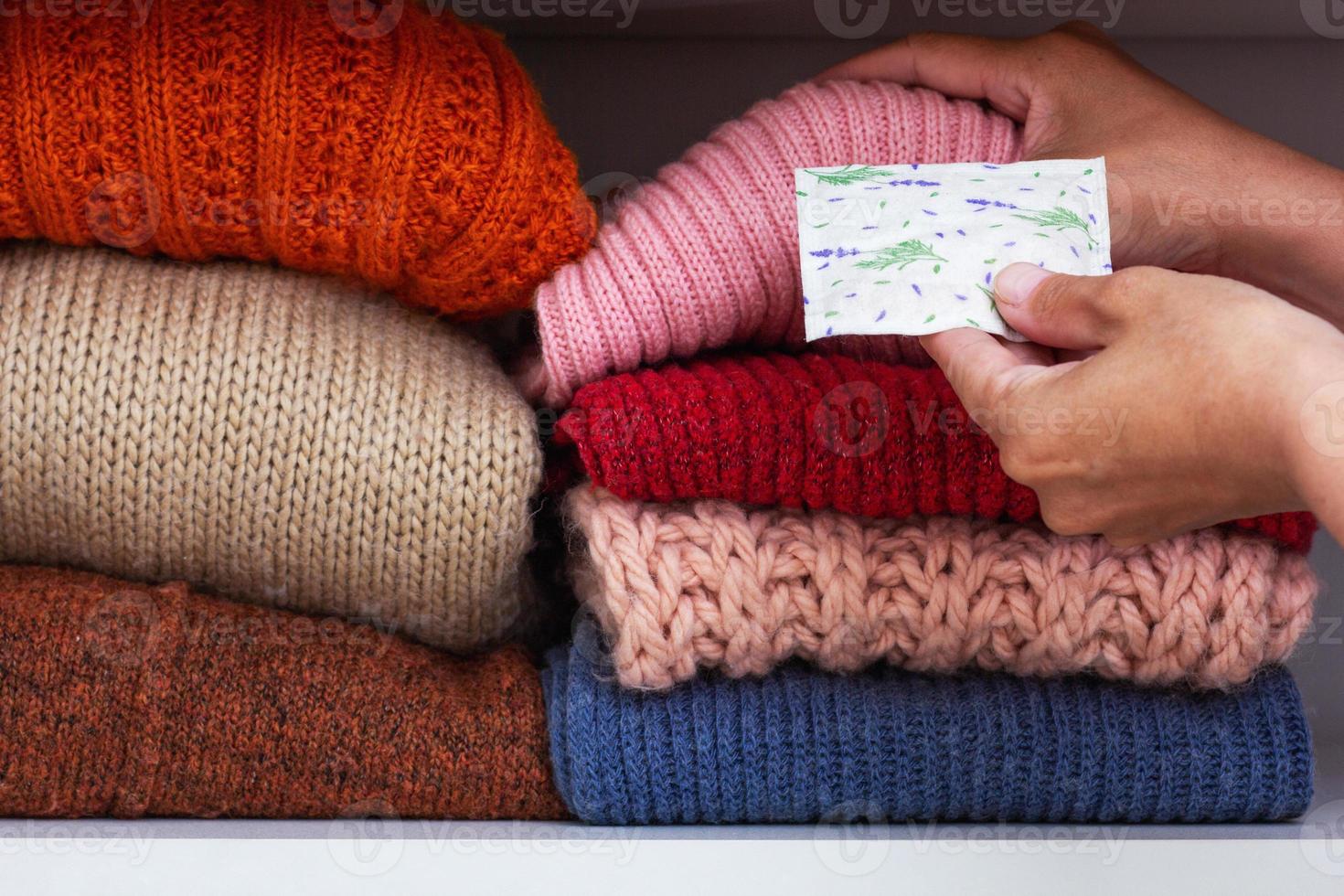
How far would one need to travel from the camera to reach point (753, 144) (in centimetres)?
52

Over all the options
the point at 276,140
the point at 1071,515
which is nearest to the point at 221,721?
the point at 276,140

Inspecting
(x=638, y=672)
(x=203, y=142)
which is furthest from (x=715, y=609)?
(x=203, y=142)

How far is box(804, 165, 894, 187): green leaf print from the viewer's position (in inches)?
18.3

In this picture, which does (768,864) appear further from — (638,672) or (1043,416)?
(1043,416)

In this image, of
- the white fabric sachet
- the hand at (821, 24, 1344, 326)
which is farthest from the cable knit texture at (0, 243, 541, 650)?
the hand at (821, 24, 1344, 326)

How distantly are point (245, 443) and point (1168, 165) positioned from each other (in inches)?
15.4

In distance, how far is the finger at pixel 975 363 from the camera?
40 centimetres

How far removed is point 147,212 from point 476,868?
0.92 feet

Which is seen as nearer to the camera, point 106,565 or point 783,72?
point 106,565

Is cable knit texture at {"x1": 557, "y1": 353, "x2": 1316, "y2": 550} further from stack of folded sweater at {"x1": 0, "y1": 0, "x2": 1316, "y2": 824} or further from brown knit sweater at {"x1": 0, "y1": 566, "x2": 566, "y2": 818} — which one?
brown knit sweater at {"x1": 0, "y1": 566, "x2": 566, "y2": 818}

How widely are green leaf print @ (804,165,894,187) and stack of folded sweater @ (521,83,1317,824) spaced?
37 mm

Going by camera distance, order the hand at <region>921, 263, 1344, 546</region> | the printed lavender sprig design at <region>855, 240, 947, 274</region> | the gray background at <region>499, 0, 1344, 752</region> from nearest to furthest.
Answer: the hand at <region>921, 263, 1344, 546</region>
the printed lavender sprig design at <region>855, 240, 947, 274</region>
the gray background at <region>499, 0, 1344, 752</region>

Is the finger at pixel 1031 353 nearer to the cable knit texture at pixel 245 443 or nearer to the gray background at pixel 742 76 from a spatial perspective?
the cable knit texture at pixel 245 443

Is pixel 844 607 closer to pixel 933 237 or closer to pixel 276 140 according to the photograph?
pixel 933 237
